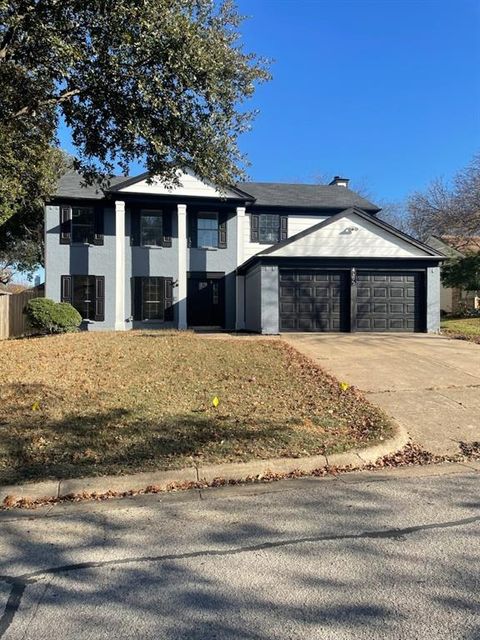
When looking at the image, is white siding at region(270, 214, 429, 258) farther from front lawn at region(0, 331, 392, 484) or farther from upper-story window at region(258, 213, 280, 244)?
front lawn at region(0, 331, 392, 484)

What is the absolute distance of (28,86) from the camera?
8.25 m

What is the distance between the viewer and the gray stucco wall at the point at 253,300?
18.5 metres

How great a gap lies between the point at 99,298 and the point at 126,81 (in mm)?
14134

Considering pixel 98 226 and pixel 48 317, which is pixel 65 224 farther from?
pixel 48 317

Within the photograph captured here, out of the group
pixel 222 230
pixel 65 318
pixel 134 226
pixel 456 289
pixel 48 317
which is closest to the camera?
pixel 48 317

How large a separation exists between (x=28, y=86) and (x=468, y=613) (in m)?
Result: 8.81

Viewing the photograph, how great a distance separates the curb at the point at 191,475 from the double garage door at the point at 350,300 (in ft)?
41.1

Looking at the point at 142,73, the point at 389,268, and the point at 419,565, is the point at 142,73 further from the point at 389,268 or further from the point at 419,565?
the point at 389,268

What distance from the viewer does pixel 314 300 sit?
61.0ft

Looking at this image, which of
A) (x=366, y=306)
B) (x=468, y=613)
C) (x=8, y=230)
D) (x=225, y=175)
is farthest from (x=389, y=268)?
(x=8, y=230)

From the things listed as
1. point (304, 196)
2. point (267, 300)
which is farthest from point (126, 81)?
point (304, 196)

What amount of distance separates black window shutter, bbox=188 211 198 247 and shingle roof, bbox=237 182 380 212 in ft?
9.04

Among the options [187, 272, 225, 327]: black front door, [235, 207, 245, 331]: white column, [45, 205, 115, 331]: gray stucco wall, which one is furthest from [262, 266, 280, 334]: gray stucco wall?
[45, 205, 115, 331]: gray stucco wall

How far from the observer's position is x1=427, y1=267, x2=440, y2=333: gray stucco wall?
18.4m
